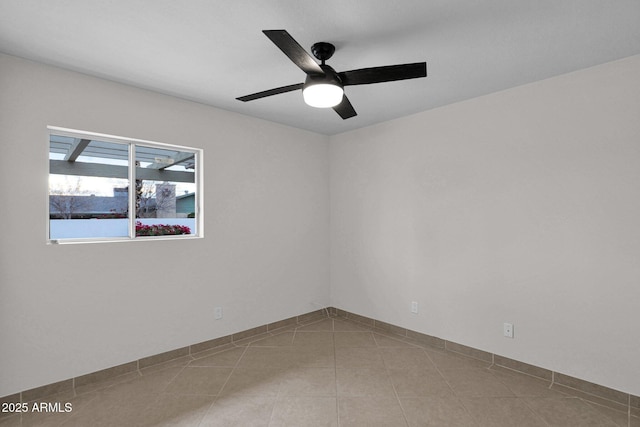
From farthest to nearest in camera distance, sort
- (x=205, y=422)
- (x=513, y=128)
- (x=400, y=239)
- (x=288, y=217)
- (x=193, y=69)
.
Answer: (x=288, y=217), (x=400, y=239), (x=513, y=128), (x=193, y=69), (x=205, y=422)

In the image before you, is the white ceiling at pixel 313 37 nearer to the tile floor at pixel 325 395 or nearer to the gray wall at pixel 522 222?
the gray wall at pixel 522 222

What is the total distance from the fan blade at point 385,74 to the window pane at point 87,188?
2.14m

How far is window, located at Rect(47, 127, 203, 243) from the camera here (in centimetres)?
249

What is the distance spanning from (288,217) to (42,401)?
2.66 meters

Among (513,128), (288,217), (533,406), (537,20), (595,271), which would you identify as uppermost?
(537,20)

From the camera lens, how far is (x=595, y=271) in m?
2.36

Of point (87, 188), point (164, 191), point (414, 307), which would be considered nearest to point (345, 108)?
point (164, 191)

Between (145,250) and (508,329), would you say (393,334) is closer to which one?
(508,329)

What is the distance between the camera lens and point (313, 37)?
197 cm

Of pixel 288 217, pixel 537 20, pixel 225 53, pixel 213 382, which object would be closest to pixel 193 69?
pixel 225 53

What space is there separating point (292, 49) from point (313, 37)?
1.69 feet

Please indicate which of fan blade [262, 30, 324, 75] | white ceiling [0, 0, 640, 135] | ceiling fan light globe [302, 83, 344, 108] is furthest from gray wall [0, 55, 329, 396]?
fan blade [262, 30, 324, 75]

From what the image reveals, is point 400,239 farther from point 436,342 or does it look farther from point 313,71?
point 313,71

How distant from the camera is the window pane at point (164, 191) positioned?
2.91 meters
